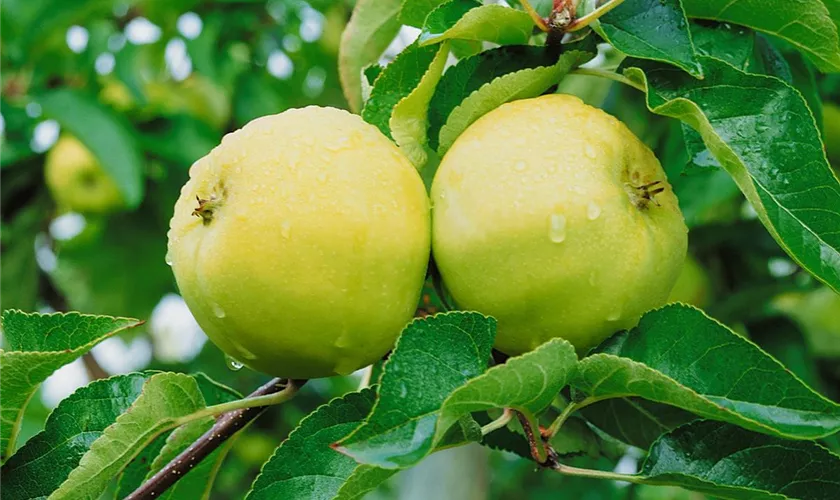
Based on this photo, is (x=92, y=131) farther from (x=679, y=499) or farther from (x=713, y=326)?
(x=679, y=499)

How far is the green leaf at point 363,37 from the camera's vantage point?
868 millimetres

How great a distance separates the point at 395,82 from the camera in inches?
27.3

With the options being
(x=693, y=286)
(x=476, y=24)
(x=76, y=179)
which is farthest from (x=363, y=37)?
(x=76, y=179)

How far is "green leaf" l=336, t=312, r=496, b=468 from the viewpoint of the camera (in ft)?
1.63

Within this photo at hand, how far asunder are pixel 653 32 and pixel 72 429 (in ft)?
1.64

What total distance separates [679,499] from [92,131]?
1907 millimetres

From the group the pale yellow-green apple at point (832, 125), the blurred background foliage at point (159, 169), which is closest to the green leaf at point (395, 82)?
the blurred background foliage at point (159, 169)

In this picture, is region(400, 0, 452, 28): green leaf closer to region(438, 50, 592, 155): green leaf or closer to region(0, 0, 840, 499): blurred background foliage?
region(438, 50, 592, 155): green leaf

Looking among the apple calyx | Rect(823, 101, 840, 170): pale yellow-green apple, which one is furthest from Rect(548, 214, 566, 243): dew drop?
Rect(823, 101, 840, 170): pale yellow-green apple

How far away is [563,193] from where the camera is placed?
23.0 inches

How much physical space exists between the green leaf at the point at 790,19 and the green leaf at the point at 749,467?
0.28 m

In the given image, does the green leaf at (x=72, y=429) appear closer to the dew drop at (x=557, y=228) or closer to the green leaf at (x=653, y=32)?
the dew drop at (x=557, y=228)

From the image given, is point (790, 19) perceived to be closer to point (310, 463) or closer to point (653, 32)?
point (653, 32)

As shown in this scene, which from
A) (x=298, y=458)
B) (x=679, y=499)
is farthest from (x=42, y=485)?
(x=679, y=499)
